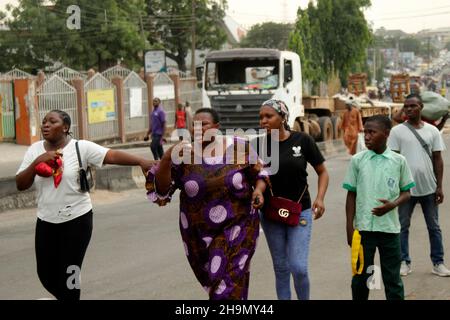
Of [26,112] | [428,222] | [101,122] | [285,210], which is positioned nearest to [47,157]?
[285,210]

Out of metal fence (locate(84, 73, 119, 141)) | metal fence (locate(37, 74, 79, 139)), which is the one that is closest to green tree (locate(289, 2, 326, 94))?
metal fence (locate(84, 73, 119, 141))

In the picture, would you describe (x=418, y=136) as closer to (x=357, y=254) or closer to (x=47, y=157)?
(x=357, y=254)

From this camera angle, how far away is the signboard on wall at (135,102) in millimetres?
29266

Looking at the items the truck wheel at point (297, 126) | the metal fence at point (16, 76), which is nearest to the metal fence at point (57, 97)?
the metal fence at point (16, 76)

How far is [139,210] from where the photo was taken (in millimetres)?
12547

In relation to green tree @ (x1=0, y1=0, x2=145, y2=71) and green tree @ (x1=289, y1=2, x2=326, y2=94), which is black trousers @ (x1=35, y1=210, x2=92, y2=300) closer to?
green tree @ (x1=289, y1=2, x2=326, y2=94)

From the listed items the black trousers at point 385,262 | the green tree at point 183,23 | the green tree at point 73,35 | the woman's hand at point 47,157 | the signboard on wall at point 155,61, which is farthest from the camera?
the green tree at point 183,23

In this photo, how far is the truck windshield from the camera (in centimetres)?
2183

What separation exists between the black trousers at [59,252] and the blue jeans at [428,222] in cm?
316

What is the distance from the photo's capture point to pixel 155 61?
121ft

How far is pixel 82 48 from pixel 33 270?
4140cm

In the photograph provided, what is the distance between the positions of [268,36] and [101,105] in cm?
5999

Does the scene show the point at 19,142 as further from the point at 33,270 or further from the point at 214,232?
the point at 214,232

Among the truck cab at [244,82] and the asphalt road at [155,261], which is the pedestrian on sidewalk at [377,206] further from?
the truck cab at [244,82]
